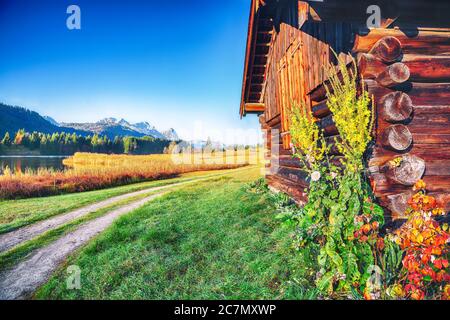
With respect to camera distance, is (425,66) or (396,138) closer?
(396,138)

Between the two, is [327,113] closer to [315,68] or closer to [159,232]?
[315,68]

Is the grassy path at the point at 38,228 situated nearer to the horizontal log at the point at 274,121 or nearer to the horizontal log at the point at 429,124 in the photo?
the horizontal log at the point at 274,121

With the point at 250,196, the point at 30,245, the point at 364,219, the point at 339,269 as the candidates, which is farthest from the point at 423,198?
the point at 30,245

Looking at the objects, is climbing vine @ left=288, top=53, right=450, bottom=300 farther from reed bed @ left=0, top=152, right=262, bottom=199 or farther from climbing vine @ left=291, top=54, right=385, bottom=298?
reed bed @ left=0, top=152, right=262, bottom=199

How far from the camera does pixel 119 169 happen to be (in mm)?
20891

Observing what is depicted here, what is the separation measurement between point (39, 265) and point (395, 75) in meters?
7.27

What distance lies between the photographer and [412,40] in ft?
14.2

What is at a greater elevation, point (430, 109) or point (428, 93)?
point (428, 93)

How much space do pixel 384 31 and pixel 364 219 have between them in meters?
3.10

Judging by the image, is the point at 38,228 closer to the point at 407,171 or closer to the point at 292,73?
the point at 292,73

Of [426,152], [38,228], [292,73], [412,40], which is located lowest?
[38,228]

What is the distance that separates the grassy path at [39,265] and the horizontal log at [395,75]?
6544 millimetres

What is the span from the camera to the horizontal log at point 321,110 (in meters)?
5.56

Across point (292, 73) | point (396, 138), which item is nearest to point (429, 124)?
point (396, 138)
